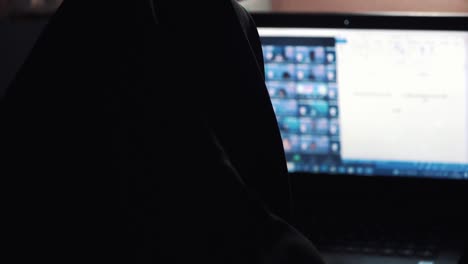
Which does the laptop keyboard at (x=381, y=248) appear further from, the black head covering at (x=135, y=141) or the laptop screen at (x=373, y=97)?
the black head covering at (x=135, y=141)

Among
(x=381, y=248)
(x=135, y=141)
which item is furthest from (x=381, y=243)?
(x=135, y=141)

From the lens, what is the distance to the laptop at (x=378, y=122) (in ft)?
3.69

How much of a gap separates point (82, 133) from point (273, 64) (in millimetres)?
705

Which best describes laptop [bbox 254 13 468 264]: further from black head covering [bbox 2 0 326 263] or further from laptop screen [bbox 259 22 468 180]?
black head covering [bbox 2 0 326 263]

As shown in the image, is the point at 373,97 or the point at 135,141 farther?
the point at 373,97

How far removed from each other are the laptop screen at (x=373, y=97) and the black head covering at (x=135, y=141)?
660mm

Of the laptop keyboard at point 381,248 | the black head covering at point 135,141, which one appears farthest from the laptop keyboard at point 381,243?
the black head covering at point 135,141

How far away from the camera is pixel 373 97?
117 centimetres

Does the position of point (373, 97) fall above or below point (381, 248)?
above

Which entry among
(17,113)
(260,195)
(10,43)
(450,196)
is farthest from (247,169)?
(10,43)

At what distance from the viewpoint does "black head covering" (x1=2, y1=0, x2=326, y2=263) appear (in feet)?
1.65

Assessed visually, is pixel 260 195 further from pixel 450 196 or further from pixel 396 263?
pixel 450 196

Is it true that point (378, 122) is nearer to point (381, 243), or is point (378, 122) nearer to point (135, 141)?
point (381, 243)

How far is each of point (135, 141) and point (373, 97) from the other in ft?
2.34
